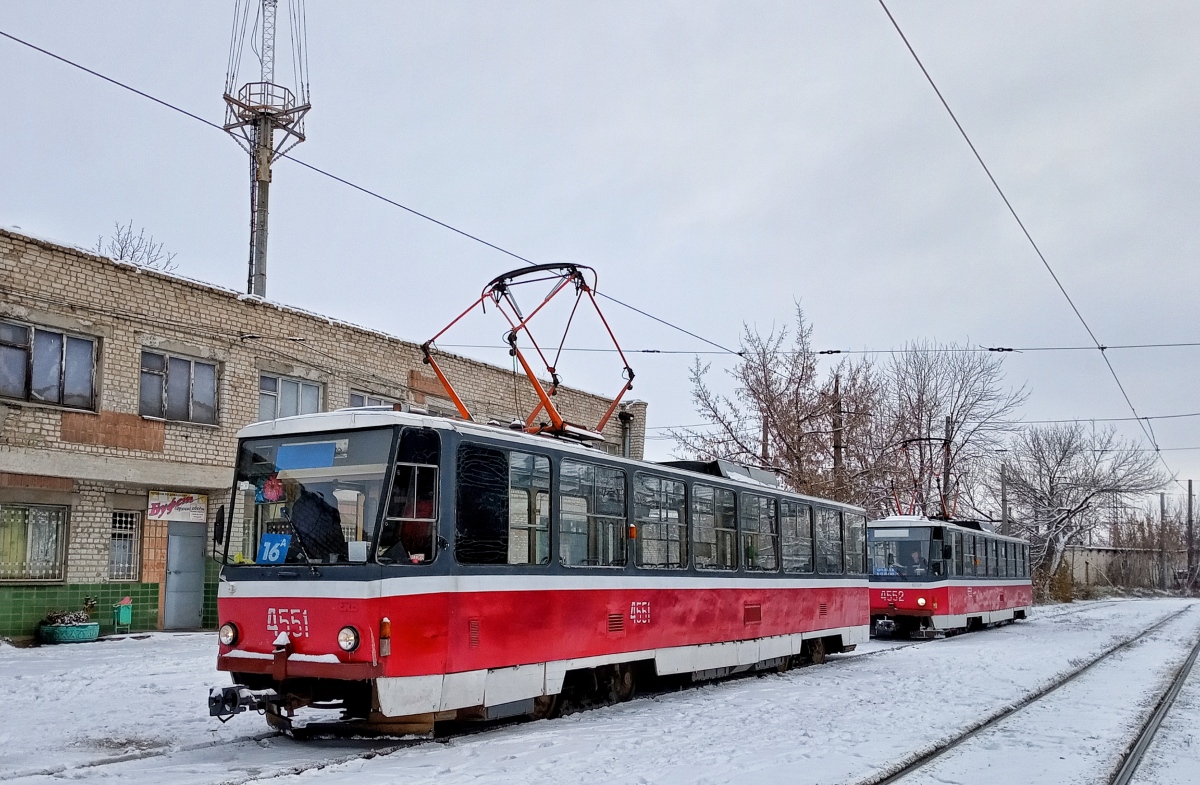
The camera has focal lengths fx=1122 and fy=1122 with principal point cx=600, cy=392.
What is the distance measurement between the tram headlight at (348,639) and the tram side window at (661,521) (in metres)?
4.33

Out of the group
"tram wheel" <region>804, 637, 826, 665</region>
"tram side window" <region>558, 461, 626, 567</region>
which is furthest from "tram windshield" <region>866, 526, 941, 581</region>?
"tram side window" <region>558, 461, 626, 567</region>

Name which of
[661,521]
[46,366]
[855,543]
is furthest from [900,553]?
[46,366]

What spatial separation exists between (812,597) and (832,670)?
118cm

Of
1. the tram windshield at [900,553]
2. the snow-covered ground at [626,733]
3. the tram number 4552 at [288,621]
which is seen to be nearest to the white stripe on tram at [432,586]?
the tram number 4552 at [288,621]

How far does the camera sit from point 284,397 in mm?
23500

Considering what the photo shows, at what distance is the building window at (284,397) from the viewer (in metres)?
23.0

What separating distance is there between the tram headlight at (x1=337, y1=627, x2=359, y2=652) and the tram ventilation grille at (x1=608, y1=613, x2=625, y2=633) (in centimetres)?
358

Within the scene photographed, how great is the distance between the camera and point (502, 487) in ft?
33.4

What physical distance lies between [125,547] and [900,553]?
15796 mm

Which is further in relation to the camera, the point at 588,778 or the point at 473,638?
the point at 473,638

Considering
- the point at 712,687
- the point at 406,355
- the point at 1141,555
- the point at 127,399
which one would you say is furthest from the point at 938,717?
the point at 1141,555

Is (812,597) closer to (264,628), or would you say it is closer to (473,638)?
(473,638)

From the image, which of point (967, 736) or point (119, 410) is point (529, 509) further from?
point (119, 410)

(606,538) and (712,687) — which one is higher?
(606,538)
